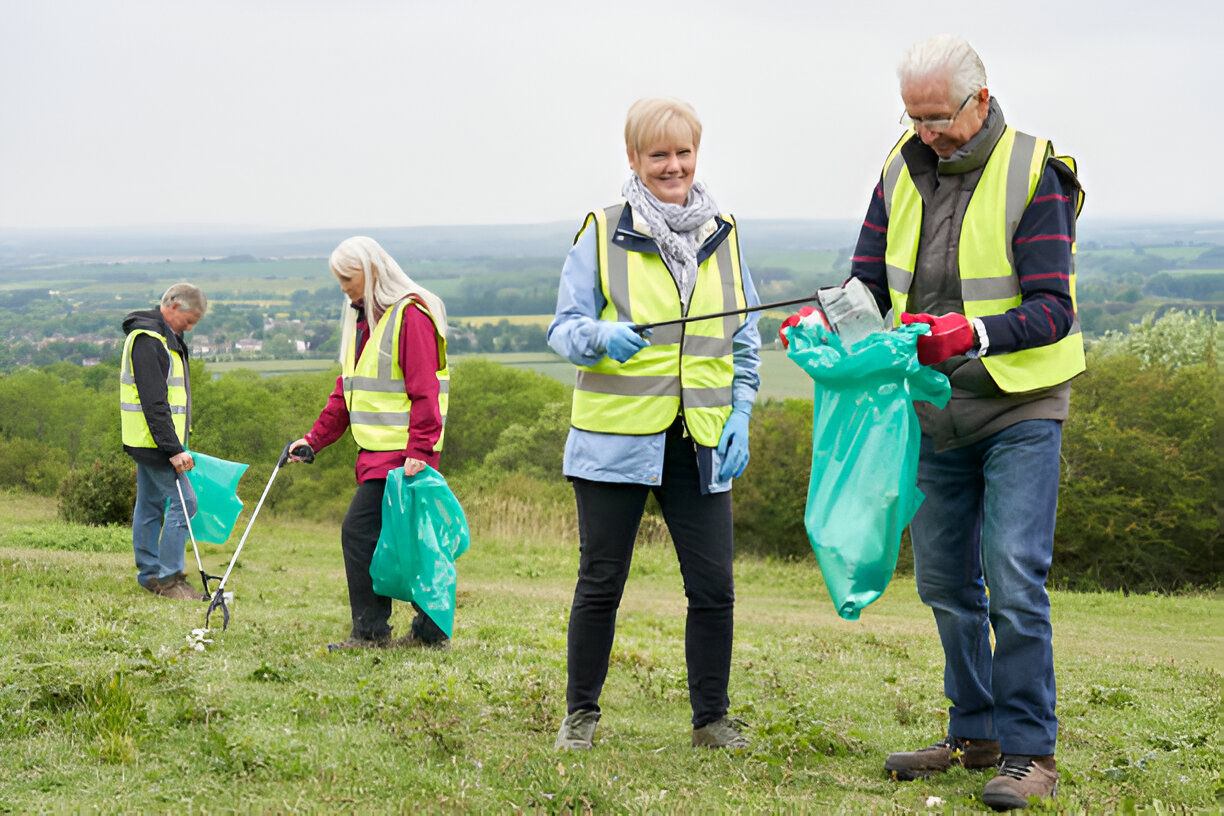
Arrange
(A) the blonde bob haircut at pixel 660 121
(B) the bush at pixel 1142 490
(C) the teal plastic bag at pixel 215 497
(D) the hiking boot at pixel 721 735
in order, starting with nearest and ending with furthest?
(A) the blonde bob haircut at pixel 660 121 < (D) the hiking boot at pixel 721 735 < (C) the teal plastic bag at pixel 215 497 < (B) the bush at pixel 1142 490

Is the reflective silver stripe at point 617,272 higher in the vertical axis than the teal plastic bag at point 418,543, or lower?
higher

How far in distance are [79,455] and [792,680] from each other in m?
16.4

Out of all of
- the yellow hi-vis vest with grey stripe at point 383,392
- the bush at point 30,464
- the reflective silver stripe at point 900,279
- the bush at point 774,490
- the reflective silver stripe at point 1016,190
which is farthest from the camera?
the bush at point 774,490

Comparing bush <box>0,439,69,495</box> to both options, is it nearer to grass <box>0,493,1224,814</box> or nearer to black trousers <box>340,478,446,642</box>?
grass <box>0,493,1224,814</box>

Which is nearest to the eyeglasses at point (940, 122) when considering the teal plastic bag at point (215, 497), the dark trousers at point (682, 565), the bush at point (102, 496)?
the dark trousers at point (682, 565)

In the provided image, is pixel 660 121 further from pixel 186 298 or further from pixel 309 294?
pixel 309 294

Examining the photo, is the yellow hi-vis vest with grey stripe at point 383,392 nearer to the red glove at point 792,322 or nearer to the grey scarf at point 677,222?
the grey scarf at point 677,222

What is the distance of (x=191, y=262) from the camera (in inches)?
2234

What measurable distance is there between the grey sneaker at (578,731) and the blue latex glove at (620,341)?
127 cm

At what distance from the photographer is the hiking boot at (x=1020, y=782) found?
3.42m

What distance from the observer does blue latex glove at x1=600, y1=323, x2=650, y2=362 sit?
3.76m

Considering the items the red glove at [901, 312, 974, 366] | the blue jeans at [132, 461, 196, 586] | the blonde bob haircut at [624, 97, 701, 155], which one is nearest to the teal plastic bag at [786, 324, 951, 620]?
the red glove at [901, 312, 974, 366]

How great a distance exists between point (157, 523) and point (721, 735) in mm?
5843

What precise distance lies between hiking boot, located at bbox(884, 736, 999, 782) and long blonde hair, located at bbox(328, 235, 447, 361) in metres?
3.44
